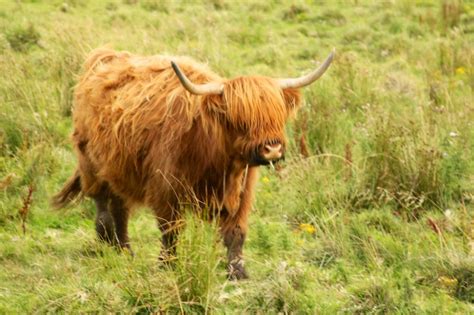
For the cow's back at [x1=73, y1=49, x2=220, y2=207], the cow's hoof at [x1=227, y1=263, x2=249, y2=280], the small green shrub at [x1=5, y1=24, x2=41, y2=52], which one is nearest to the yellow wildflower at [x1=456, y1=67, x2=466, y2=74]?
the cow's back at [x1=73, y1=49, x2=220, y2=207]

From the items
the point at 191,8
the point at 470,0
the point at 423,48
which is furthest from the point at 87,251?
the point at 470,0

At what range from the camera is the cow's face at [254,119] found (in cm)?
418

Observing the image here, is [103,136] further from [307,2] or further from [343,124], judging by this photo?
[307,2]

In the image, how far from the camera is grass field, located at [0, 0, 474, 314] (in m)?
3.95

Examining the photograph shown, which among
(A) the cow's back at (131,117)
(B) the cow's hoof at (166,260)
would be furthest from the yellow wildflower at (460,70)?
(B) the cow's hoof at (166,260)

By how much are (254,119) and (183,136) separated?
416 mm

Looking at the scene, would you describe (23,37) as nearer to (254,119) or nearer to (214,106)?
(214,106)

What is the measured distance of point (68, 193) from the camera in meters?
5.54

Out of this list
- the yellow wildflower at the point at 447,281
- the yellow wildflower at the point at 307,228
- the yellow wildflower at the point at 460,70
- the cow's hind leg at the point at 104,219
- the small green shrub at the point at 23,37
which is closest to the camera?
the yellow wildflower at the point at 447,281

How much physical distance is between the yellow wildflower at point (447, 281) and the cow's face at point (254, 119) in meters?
0.92

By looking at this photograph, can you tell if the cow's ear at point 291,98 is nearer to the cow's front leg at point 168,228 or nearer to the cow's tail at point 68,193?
the cow's front leg at point 168,228

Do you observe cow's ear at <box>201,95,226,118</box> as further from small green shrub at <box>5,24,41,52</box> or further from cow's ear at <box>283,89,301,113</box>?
small green shrub at <box>5,24,41,52</box>

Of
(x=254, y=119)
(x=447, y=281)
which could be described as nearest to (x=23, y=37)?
(x=254, y=119)

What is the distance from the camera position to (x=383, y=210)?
17.7 ft
